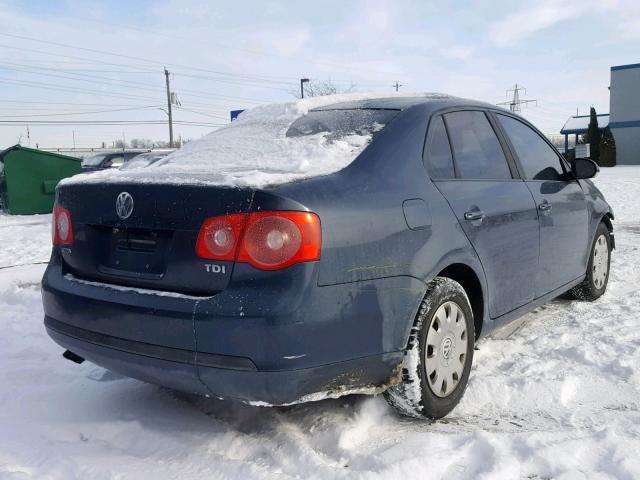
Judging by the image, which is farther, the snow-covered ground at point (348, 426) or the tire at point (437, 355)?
the tire at point (437, 355)

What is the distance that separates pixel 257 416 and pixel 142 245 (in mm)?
1021

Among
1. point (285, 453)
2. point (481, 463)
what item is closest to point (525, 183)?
point (481, 463)

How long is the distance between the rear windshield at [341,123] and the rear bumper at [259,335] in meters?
0.83

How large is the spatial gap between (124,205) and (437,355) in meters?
1.57

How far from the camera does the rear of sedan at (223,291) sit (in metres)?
2.26

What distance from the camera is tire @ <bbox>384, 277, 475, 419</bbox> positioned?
8.85 ft

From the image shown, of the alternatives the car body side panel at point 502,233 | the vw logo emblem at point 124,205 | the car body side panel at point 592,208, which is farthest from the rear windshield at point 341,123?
the car body side panel at point 592,208

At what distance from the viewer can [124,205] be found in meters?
2.59

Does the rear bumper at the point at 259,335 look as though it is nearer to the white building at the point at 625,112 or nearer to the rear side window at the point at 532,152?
the rear side window at the point at 532,152

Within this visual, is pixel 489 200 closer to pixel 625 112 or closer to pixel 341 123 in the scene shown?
pixel 341 123

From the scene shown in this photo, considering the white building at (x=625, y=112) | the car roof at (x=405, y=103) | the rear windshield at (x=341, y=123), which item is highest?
the white building at (x=625, y=112)

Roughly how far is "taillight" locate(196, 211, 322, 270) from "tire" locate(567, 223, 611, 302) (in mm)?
3300

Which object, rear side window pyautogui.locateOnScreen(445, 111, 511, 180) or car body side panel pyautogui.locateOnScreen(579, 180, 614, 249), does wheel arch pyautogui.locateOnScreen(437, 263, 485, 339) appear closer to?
rear side window pyautogui.locateOnScreen(445, 111, 511, 180)

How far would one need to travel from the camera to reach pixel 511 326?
4336 mm
